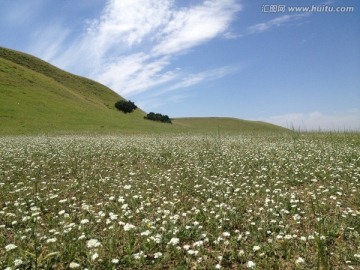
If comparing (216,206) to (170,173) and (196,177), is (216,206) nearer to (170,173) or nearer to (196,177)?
(196,177)

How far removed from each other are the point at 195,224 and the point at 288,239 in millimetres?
1991

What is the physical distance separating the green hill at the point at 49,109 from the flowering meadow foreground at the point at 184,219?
37.6 meters

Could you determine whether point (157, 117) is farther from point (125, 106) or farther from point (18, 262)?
point (18, 262)

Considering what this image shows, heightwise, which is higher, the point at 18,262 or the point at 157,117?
the point at 157,117

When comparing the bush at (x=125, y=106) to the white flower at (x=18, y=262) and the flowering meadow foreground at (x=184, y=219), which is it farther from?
the white flower at (x=18, y=262)

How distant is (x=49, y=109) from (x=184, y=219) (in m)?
59.9

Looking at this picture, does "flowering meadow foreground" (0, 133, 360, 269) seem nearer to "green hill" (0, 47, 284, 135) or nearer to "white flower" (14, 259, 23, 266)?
"white flower" (14, 259, 23, 266)

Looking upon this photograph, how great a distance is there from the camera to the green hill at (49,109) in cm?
5147

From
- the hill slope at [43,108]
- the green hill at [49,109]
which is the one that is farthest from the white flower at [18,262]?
the hill slope at [43,108]

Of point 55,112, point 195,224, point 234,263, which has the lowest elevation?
point 234,263

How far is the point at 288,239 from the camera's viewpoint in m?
6.97

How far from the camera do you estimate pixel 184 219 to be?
26.9ft

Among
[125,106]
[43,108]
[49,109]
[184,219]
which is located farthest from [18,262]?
[125,106]

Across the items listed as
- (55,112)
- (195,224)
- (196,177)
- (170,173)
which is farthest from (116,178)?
(55,112)
